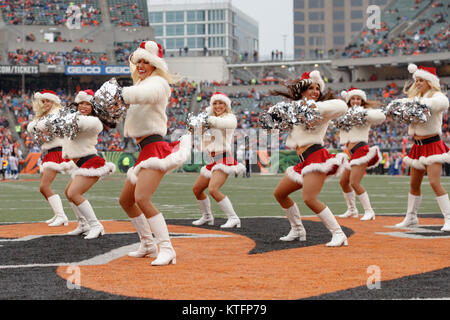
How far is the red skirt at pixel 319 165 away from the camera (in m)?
7.00

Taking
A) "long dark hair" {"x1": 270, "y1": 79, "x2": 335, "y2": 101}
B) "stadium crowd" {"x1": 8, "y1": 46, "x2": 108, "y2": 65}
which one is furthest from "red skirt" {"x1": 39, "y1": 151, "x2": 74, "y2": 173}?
"stadium crowd" {"x1": 8, "y1": 46, "x2": 108, "y2": 65}

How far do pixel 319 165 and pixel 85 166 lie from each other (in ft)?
9.40

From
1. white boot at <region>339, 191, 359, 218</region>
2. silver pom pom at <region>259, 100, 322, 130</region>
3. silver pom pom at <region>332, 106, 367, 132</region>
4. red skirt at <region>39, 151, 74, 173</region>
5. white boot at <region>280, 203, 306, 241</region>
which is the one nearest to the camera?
silver pom pom at <region>259, 100, 322, 130</region>

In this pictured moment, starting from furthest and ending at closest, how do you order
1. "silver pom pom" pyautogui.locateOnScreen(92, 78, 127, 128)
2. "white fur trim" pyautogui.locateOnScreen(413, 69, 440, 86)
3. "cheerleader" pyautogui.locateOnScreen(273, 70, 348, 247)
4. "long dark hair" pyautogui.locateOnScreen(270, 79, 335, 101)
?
"white fur trim" pyautogui.locateOnScreen(413, 69, 440, 86) → "long dark hair" pyautogui.locateOnScreen(270, 79, 335, 101) → "cheerleader" pyautogui.locateOnScreen(273, 70, 348, 247) → "silver pom pom" pyautogui.locateOnScreen(92, 78, 127, 128)

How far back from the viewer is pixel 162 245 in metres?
5.84

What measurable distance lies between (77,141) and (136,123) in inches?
97.6

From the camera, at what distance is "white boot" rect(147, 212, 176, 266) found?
5.74 m

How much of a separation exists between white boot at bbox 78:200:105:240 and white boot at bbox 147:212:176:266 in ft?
6.85

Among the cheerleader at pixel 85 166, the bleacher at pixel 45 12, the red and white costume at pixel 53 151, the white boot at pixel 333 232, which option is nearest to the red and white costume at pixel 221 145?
the cheerleader at pixel 85 166

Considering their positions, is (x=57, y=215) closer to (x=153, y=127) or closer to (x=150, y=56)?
(x=153, y=127)

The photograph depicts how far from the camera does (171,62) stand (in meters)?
59.2

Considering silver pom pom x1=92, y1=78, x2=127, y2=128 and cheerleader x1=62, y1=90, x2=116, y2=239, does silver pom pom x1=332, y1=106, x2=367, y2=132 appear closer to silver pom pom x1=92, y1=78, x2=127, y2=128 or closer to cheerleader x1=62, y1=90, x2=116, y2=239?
cheerleader x1=62, y1=90, x2=116, y2=239

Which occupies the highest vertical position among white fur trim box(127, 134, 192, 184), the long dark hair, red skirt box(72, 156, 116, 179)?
the long dark hair

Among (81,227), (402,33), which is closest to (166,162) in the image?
(81,227)
